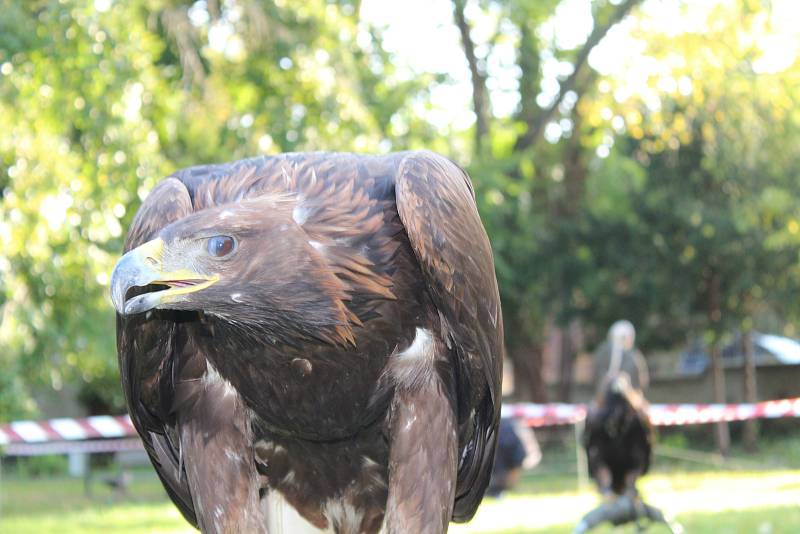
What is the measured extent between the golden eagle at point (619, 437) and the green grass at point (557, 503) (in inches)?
18.5

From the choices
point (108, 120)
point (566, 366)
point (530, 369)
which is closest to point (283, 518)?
point (108, 120)

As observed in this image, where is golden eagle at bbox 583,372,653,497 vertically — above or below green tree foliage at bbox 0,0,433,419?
below

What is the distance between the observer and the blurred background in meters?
8.05

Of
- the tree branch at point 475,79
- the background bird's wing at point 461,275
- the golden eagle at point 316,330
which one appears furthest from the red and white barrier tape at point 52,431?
the background bird's wing at point 461,275

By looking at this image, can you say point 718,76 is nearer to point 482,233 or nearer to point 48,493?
point 48,493

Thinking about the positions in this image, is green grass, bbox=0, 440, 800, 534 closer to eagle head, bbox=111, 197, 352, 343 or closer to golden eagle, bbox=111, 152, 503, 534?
golden eagle, bbox=111, 152, 503, 534

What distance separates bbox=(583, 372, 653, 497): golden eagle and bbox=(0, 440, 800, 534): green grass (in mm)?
470

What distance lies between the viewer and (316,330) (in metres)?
2.83

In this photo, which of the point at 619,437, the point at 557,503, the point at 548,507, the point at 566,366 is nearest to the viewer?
the point at 619,437

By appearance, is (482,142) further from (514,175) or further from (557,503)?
(557,503)

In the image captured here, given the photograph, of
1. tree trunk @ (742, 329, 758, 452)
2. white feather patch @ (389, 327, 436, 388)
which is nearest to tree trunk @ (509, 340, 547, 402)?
tree trunk @ (742, 329, 758, 452)

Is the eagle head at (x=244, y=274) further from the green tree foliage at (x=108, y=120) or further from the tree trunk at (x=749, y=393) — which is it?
the tree trunk at (x=749, y=393)

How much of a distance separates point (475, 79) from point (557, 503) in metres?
10.5

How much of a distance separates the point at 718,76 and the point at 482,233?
50.2 ft
